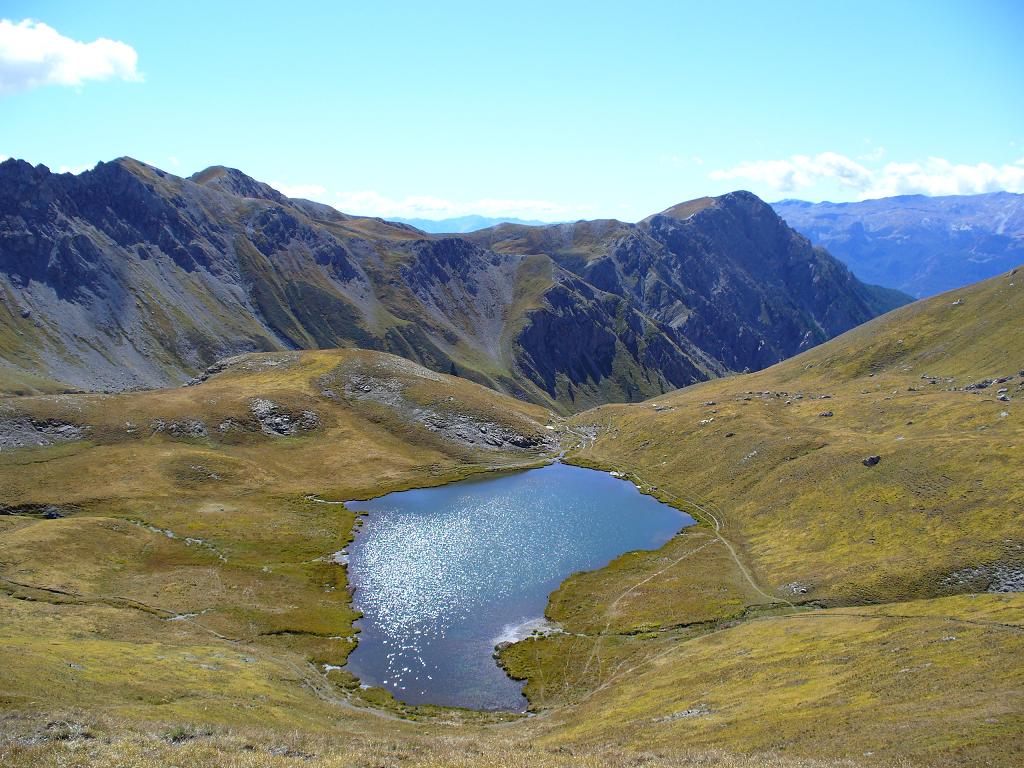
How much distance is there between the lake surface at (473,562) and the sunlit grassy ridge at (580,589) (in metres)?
3.85

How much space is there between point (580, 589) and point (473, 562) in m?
17.6

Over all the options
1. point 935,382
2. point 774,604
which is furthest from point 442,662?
point 935,382

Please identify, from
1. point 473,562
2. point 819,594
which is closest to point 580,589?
point 473,562

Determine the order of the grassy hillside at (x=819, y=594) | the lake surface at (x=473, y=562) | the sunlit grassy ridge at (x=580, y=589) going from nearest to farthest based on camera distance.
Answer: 1. the sunlit grassy ridge at (x=580, y=589)
2. the grassy hillside at (x=819, y=594)
3. the lake surface at (x=473, y=562)

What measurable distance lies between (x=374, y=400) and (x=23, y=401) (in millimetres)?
77670

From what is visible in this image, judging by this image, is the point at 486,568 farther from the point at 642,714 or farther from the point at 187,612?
the point at 642,714

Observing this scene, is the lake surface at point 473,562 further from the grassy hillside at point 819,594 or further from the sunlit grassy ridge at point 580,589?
the grassy hillside at point 819,594

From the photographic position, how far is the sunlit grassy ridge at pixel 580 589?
44.9 metres

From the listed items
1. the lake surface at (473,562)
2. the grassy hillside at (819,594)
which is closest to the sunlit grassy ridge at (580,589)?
the grassy hillside at (819,594)

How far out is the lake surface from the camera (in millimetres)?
77125

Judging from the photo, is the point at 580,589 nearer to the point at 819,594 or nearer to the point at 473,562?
the point at 473,562

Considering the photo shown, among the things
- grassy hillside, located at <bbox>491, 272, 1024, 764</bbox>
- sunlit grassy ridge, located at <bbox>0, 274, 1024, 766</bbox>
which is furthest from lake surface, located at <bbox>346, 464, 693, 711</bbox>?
grassy hillside, located at <bbox>491, 272, 1024, 764</bbox>

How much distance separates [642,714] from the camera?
194 ft

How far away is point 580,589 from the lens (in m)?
98.6
